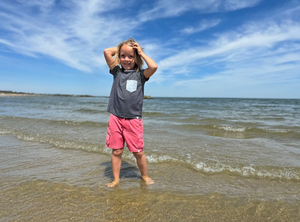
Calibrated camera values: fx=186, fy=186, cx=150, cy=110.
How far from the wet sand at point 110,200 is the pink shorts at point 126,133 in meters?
0.56

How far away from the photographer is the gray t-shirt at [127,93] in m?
2.61

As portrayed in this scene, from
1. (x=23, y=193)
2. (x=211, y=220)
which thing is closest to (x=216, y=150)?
(x=211, y=220)

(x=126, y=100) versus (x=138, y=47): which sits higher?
(x=138, y=47)

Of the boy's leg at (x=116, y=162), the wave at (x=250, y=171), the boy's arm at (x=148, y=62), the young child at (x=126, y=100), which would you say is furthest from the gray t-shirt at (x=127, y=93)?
the wave at (x=250, y=171)

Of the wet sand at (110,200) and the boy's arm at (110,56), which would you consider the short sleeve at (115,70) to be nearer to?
the boy's arm at (110,56)

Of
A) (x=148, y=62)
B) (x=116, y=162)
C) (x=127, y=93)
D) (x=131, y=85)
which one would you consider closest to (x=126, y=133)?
(x=116, y=162)

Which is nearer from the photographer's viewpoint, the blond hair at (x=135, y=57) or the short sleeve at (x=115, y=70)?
the blond hair at (x=135, y=57)

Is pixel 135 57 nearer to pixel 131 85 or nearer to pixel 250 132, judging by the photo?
pixel 131 85

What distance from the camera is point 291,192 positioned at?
250 centimetres

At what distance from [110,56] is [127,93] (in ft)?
1.93

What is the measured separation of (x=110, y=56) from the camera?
104 inches

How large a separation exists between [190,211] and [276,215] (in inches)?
35.8

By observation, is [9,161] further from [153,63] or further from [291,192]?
[291,192]

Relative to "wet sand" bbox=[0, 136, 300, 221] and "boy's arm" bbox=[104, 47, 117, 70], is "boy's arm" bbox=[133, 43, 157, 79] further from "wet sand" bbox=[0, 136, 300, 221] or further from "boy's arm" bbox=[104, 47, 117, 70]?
"wet sand" bbox=[0, 136, 300, 221]
